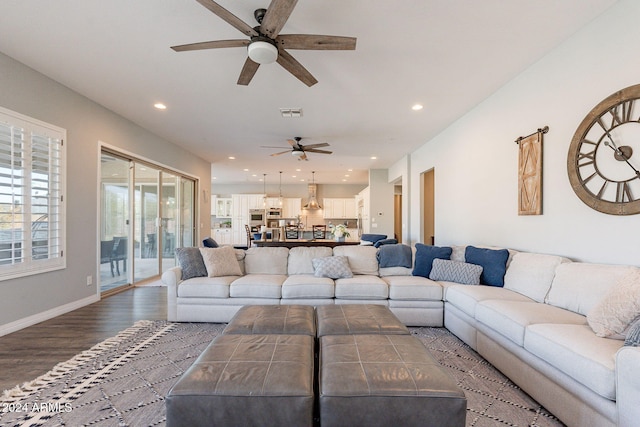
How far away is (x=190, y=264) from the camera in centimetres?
354

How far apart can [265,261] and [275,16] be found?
9.58 ft

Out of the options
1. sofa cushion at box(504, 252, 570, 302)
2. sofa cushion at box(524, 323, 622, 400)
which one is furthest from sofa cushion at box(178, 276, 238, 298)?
sofa cushion at box(504, 252, 570, 302)

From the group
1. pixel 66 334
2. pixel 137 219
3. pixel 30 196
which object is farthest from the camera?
pixel 137 219

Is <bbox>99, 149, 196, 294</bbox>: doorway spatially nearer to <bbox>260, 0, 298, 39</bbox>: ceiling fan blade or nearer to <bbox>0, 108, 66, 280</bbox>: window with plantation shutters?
<bbox>0, 108, 66, 280</bbox>: window with plantation shutters

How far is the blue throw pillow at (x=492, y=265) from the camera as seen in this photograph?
9.83 ft

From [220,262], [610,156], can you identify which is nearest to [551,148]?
[610,156]

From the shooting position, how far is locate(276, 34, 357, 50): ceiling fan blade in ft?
6.70

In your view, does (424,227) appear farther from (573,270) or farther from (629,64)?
(629,64)

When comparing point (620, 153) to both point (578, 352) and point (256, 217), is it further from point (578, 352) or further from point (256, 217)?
point (256, 217)

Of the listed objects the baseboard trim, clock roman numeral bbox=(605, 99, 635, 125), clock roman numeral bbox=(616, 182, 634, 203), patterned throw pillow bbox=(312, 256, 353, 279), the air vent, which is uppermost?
the air vent

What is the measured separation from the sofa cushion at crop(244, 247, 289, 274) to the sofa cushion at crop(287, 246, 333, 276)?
9 centimetres

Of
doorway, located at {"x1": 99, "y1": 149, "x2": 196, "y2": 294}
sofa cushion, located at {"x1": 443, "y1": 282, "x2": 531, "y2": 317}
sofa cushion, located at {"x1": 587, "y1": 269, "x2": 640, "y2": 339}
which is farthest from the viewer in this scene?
doorway, located at {"x1": 99, "y1": 149, "x2": 196, "y2": 294}

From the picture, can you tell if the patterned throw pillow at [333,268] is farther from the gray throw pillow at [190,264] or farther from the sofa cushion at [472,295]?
the gray throw pillow at [190,264]

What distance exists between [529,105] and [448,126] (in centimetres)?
186
